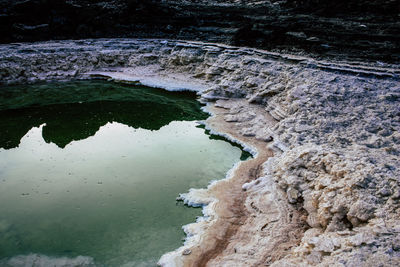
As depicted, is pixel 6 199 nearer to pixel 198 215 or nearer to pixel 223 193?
pixel 198 215

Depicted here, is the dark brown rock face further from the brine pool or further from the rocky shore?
the brine pool

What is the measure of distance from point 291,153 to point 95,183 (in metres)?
5.87

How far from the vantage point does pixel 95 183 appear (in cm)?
955

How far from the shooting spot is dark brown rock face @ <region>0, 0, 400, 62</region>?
51.2 feet

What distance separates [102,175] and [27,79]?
13412 millimetres

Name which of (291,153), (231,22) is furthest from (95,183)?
(231,22)

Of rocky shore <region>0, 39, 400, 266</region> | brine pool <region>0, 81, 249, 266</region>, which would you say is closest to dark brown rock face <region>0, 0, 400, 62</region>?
rocky shore <region>0, 39, 400, 266</region>

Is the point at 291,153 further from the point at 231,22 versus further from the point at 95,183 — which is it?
the point at 231,22

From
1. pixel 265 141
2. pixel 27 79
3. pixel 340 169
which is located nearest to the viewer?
pixel 340 169

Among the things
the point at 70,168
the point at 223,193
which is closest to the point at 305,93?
the point at 223,193

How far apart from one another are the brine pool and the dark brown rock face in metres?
6.88

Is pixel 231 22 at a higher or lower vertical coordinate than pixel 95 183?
higher

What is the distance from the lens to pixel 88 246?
281 inches

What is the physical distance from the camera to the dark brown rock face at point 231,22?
1561cm
